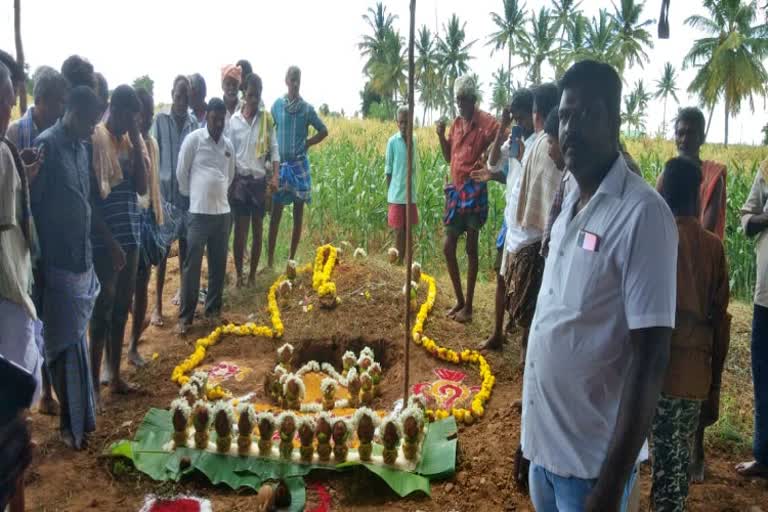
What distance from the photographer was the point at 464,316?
6.04m

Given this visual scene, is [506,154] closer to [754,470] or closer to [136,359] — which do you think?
[754,470]

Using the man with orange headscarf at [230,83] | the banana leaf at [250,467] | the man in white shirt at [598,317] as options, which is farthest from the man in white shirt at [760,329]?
the man with orange headscarf at [230,83]

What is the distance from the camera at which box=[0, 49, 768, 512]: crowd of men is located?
5.48ft

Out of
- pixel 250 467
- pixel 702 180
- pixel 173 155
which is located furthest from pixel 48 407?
pixel 702 180

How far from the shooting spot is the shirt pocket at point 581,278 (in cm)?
166

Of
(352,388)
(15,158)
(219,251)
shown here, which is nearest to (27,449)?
(15,158)

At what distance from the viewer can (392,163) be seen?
24.5 ft

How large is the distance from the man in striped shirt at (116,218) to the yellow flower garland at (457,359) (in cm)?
227

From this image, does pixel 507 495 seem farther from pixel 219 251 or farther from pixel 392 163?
pixel 392 163

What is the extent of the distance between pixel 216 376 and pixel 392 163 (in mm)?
3382

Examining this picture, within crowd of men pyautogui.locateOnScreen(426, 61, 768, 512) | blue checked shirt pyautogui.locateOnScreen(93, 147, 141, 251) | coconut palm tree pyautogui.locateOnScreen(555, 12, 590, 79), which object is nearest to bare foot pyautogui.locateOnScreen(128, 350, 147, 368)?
blue checked shirt pyautogui.locateOnScreen(93, 147, 141, 251)

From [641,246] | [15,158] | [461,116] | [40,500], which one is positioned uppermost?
[461,116]

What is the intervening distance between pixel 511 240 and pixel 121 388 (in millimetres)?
2957

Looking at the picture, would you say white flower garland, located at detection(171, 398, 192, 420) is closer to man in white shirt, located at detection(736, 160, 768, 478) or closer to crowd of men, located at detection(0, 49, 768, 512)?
crowd of men, located at detection(0, 49, 768, 512)
